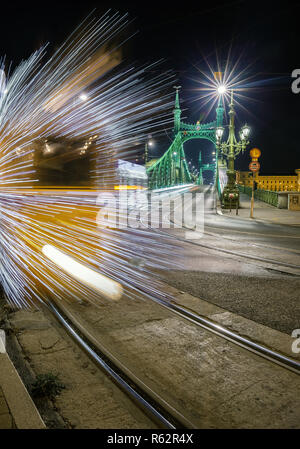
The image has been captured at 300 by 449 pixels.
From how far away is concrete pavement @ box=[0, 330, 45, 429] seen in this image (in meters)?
2.30

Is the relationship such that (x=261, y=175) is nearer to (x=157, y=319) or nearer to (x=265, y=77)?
(x=265, y=77)

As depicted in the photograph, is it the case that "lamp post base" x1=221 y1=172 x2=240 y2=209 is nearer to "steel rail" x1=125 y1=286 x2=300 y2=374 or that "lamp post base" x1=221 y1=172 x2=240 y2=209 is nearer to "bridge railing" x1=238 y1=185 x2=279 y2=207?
"bridge railing" x1=238 y1=185 x2=279 y2=207

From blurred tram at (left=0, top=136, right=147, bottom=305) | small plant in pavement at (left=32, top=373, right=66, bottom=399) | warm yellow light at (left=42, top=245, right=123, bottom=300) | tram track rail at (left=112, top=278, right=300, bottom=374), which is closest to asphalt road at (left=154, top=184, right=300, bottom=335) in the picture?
tram track rail at (left=112, top=278, right=300, bottom=374)

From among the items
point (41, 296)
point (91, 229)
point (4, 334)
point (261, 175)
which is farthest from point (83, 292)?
point (261, 175)

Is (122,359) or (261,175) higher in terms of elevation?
(261,175)

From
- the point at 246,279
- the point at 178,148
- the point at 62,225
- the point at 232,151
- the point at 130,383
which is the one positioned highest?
the point at 178,148

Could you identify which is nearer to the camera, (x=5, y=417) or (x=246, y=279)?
(x=5, y=417)

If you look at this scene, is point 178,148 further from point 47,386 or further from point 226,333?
point 47,386

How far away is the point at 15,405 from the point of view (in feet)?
8.17

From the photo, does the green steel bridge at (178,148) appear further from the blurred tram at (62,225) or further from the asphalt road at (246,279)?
the asphalt road at (246,279)

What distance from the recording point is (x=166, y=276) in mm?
6297

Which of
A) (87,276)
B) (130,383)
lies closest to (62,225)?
(87,276)

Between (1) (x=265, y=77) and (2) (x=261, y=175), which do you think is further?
(2) (x=261, y=175)

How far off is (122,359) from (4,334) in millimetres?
1653
